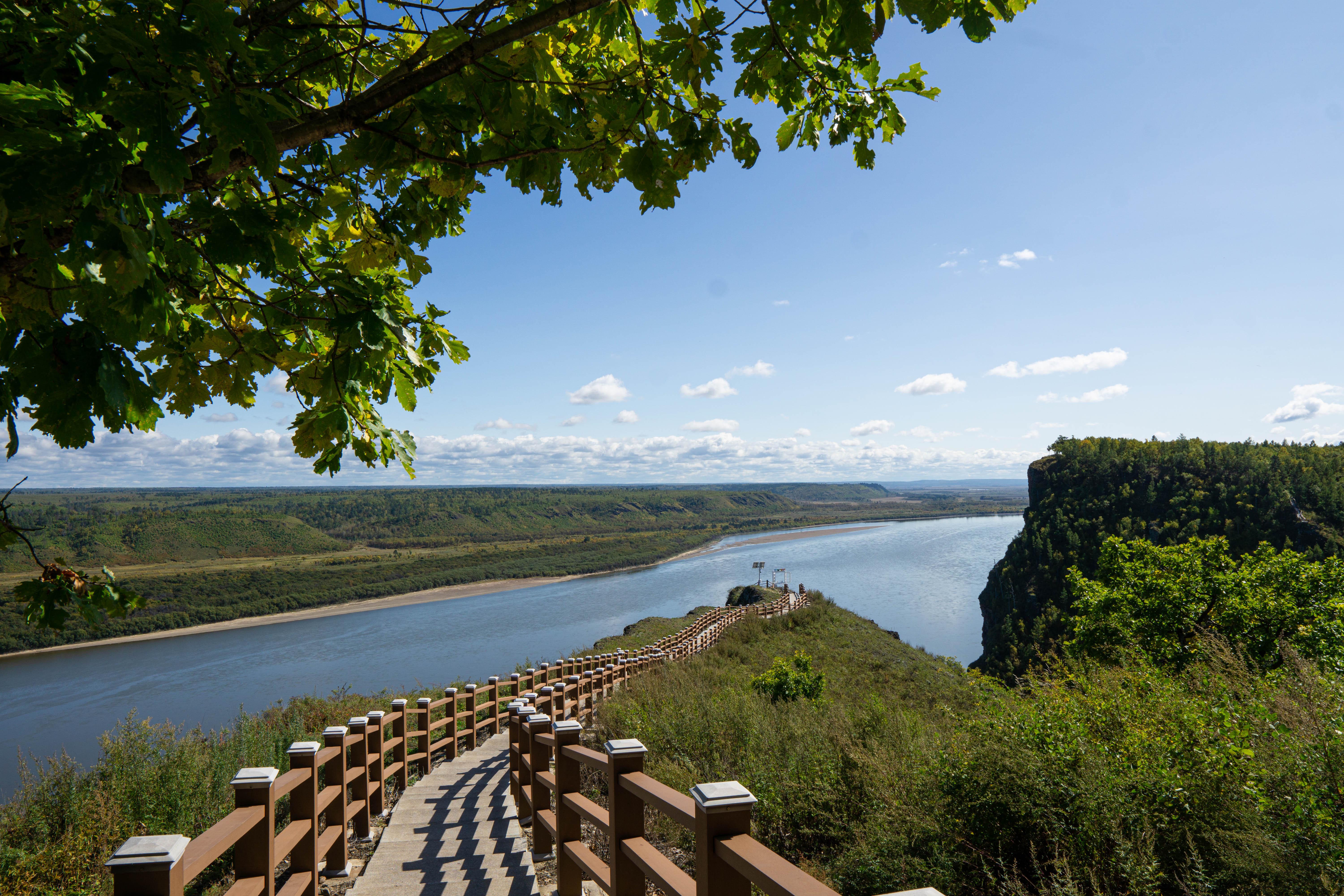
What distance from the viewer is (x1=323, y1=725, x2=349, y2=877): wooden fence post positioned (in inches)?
163

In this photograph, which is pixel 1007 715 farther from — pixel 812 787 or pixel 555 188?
pixel 555 188

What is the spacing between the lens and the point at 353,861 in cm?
460

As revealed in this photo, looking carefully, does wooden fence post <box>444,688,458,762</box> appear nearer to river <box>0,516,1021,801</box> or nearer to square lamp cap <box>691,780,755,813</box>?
river <box>0,516,1021,801</box>

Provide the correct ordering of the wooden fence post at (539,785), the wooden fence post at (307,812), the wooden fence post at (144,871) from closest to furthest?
the wooden fence post at (144,871), the wooden fence post at (307,812), the wooden fence post at (539,785)

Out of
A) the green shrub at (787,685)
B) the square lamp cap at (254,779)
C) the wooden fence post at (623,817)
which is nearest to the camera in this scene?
the square lamp cap at (254,779)

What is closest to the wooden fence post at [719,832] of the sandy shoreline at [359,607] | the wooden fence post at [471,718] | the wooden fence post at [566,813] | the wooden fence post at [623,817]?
the wooden fence post at [623,817]

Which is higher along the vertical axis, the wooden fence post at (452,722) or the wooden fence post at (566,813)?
the wooden fence post at (566,813)

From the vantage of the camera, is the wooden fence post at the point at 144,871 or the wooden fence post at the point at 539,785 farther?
the wooden fence post at the point at 539,785

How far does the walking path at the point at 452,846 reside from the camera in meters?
3.79

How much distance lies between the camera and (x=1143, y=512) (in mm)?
51062

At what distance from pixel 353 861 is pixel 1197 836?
554 cm

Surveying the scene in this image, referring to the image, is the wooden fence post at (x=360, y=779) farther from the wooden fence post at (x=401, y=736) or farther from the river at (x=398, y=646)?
the river at (x=398, y=646)

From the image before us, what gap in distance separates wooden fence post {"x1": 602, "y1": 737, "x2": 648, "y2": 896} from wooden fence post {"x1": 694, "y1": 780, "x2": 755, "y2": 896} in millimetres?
866

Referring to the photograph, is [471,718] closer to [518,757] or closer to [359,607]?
[518,757]
